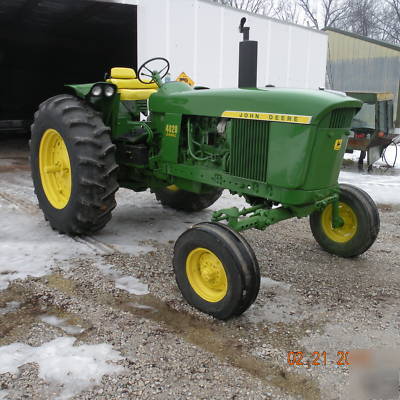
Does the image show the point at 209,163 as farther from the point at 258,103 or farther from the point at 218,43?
the point at 218,43

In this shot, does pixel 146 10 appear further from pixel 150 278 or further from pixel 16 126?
pixel 16 126

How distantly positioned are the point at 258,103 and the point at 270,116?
0.52 ft

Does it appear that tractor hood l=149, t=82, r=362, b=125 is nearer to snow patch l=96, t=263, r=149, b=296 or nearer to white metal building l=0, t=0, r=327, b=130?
snow patch l=96, t=263, r=149, b=296

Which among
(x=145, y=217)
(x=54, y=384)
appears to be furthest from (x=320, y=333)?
(x=145, y=217)

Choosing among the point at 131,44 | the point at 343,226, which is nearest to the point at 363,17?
the point at 131,44

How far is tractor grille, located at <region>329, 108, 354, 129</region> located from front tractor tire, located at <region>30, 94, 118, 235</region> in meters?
1.99

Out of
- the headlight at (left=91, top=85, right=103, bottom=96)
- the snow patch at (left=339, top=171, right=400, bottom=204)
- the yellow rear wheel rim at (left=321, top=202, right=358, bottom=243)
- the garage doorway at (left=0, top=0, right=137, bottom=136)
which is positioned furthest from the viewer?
the garage doorway at (left=0, top=0, right=137, bottom=136)

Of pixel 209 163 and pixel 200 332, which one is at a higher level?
pixel 209 163

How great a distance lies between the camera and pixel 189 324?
10.2 ft

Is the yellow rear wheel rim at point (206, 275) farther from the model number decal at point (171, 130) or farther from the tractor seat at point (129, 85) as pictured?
the tractor seat at point (129, 85)

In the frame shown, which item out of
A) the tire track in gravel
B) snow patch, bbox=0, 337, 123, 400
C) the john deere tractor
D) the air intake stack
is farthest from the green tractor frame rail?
snow patch, bbox=0, 337, 123, 400

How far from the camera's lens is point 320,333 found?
3.03 metres
